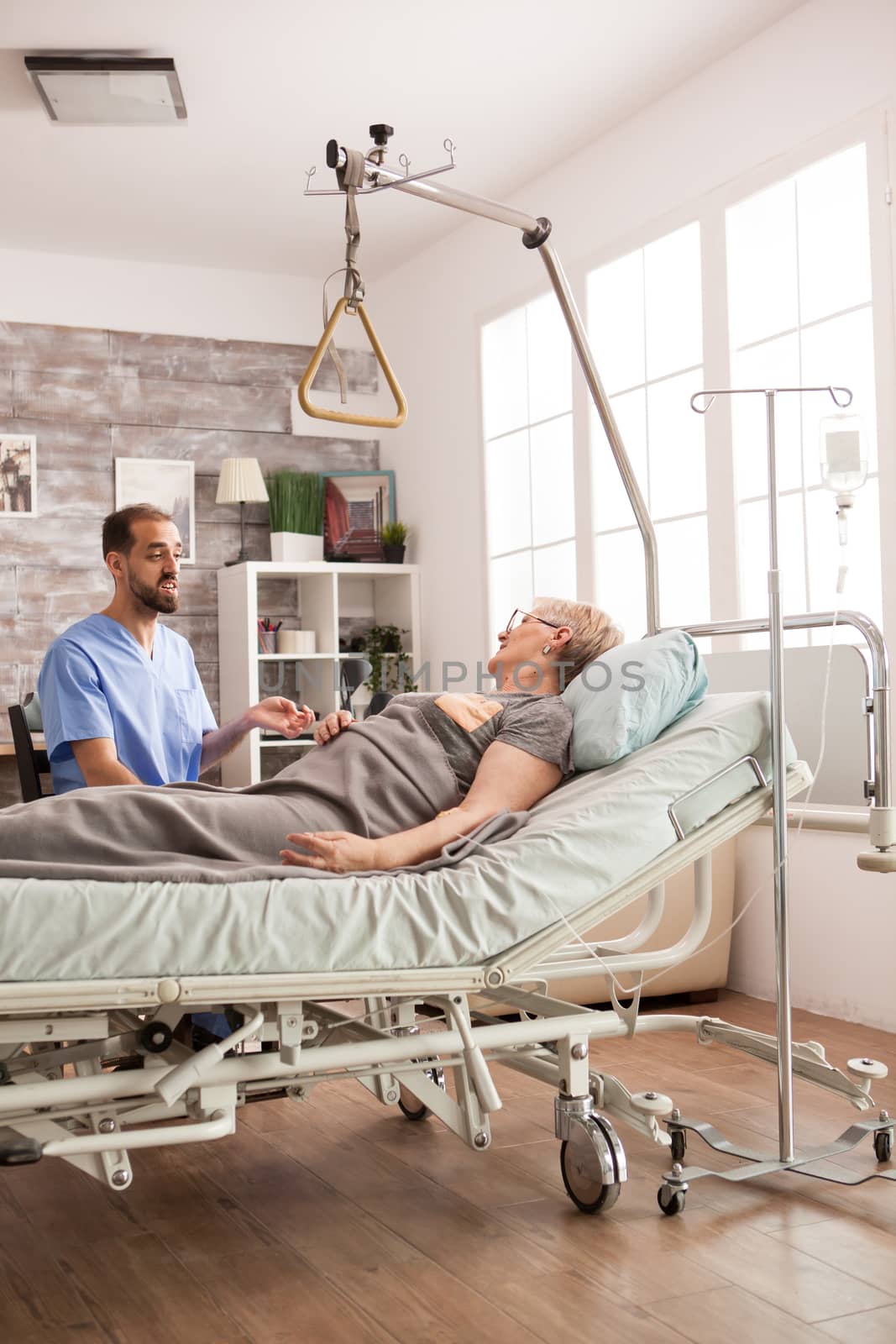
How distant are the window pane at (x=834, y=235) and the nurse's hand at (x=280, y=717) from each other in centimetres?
180

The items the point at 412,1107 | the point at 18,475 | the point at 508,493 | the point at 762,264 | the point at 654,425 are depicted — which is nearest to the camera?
the point at 412,1107

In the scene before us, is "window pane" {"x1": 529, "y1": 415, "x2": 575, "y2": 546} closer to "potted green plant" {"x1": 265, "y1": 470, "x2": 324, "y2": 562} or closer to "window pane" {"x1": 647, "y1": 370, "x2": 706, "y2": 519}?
"window pane" {"x1": 647, "y1": 370, "x2": 706, "y2": 519}

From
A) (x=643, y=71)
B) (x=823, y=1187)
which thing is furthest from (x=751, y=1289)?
(x=643, y=71)

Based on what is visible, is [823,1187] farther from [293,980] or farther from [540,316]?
[540,316]

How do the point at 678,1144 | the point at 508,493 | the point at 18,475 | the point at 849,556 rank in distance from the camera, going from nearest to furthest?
the point at 678,1144
the point at 849,556
the point at 508,493
the point at 18,475

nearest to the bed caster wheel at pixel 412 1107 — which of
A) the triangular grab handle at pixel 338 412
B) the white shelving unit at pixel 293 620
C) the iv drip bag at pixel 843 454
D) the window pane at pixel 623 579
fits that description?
the triangular grab handle at pixel 338 412

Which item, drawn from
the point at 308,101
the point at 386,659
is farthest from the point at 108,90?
the point at 386,659

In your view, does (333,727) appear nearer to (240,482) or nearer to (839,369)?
(839,369)

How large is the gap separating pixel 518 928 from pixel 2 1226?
3.16 feet

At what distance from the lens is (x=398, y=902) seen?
173 centimetres

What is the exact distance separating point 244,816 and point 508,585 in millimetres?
2937

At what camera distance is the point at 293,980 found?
1662 millimetres

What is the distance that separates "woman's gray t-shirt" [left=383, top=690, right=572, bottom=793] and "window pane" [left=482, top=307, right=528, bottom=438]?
8.54ft

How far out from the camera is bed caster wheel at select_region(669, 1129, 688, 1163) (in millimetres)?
2178
